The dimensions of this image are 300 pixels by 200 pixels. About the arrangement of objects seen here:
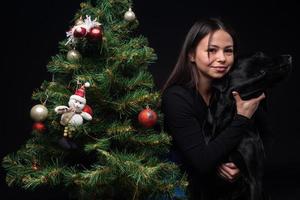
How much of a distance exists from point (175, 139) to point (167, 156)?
94 mm

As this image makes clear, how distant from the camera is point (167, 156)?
2.13m

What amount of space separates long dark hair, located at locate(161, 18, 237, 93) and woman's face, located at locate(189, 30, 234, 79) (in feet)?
0.09

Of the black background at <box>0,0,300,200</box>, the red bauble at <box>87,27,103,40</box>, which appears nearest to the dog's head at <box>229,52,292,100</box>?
the red bauble at <box>87,27,103,40</box>

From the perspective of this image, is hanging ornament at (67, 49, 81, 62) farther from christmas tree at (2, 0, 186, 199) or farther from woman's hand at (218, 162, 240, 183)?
woman's hand at (218, 162, 240, 183)

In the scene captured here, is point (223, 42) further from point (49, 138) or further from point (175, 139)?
point (49, 138)

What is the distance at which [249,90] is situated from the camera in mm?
2025

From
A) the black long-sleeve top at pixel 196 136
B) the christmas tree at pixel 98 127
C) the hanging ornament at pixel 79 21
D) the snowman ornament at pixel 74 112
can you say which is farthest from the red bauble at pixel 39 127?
the black long-sleeve top at pixel 196 136

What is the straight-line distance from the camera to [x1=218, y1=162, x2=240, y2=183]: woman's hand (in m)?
2.00

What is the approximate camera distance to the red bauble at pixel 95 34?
5.95 ft

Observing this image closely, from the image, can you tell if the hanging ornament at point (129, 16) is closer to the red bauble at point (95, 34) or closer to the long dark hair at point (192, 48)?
the red bauble at point (95, 34)

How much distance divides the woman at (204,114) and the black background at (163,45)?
95 cm

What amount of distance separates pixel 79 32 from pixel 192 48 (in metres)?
0.54

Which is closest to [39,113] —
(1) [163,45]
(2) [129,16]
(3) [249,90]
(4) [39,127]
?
(4) [39,127]

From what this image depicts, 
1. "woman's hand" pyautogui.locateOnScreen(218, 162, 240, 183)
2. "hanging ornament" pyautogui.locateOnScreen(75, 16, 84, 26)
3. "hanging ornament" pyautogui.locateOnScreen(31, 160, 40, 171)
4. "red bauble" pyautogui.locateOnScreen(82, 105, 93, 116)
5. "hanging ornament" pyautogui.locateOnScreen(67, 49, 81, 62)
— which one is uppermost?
"hanging ornament" pyautogui.locateOnScreen(75, 16, 84, 26)
